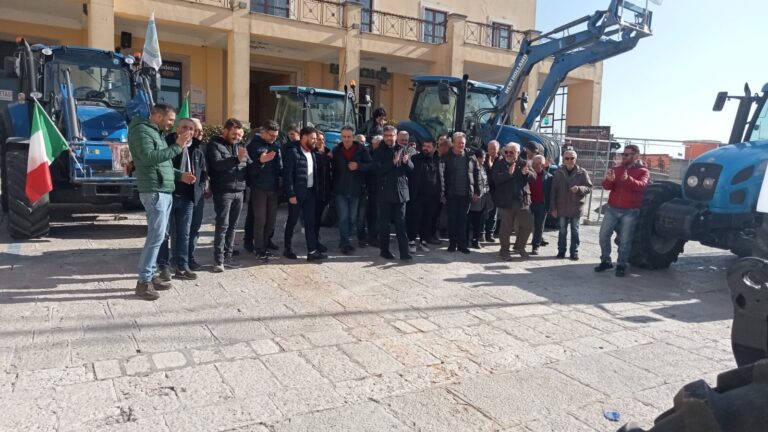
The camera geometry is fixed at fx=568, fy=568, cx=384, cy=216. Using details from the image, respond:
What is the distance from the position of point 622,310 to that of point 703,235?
2048 mm

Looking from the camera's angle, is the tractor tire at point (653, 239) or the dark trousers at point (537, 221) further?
the dark trousers at point (537, 221)

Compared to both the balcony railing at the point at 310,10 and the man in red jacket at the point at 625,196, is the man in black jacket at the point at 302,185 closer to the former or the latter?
the man in red jacket at the point at 625,196

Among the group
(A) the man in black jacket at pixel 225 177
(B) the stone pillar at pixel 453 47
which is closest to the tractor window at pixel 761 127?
(A) the man in black jacket at pixel 225 177

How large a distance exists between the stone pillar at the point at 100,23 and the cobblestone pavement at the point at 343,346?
28.6 feet

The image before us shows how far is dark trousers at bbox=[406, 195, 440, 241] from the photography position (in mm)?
8094

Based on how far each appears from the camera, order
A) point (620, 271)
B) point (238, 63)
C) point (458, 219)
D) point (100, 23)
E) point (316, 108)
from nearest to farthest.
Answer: point (620, 271) → point (458, 219) → point (316, 108) → point (100, 23) → point (238, 63)

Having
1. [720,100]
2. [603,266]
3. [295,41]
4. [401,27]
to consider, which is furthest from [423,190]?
[401,27]

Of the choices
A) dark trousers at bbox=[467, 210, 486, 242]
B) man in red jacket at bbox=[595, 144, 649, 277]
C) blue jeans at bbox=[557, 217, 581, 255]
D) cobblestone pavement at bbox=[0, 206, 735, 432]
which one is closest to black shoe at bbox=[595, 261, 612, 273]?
man in red jacket at bbox=[595, 144, 649, 277]

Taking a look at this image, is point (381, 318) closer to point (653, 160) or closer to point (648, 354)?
point (648, 354)

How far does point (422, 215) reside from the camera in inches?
327

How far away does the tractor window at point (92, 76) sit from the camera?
8562mm

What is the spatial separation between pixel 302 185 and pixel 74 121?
3.46m

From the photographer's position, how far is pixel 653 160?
15.2 m

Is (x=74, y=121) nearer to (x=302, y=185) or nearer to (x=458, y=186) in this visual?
(x=302, y=185)
